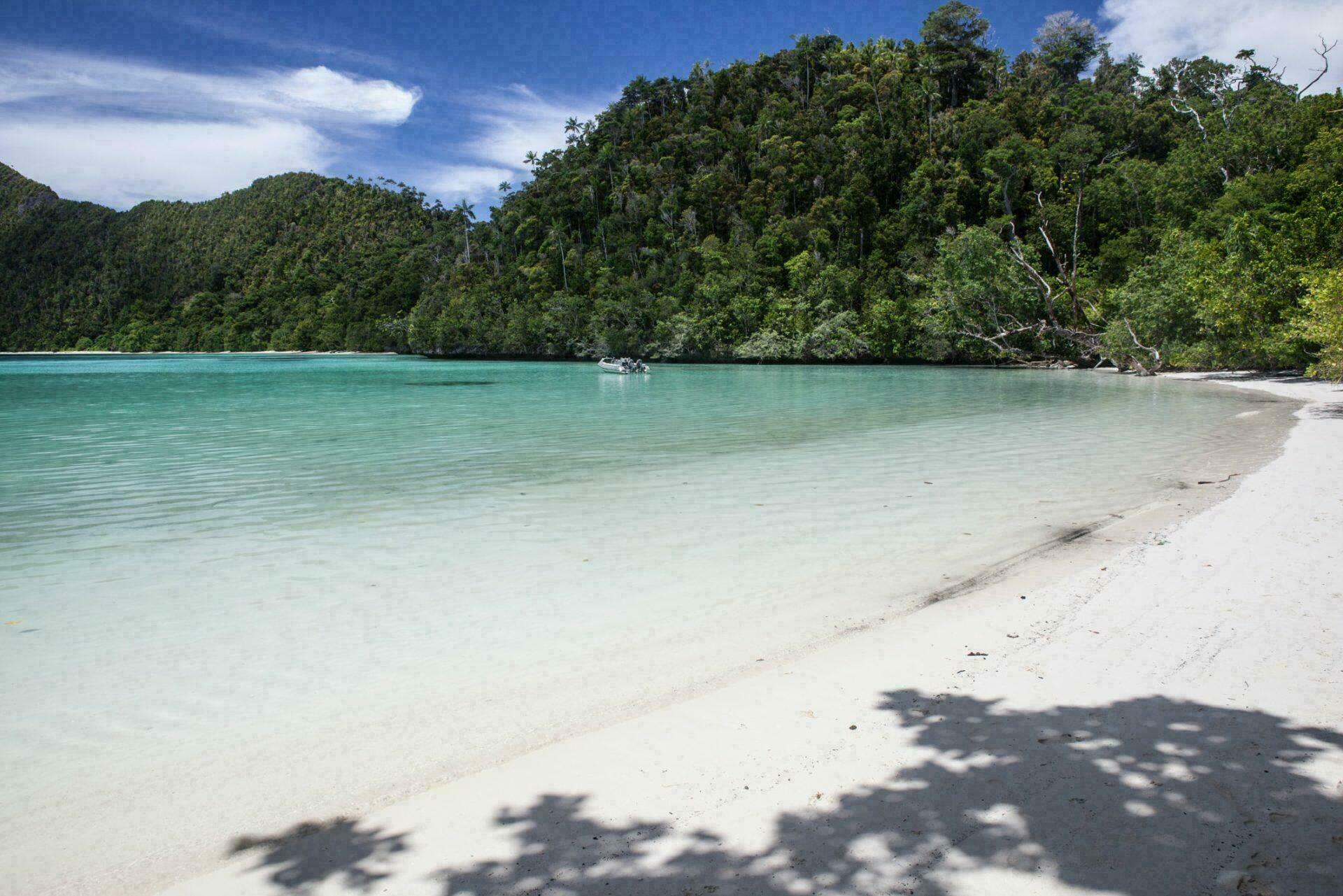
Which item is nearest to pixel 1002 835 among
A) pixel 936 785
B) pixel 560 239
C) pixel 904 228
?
pixel 936 785

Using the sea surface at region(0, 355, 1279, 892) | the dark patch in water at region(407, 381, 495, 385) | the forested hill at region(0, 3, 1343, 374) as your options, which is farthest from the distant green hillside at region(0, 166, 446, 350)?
the sea surface at region(0, 355, 1279, 892)

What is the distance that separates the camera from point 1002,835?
2963 millimetres

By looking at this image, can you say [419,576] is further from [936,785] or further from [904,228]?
[904,228]

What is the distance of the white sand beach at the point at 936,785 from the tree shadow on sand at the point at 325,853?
1 centimetres

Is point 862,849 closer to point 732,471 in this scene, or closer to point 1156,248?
point 732,471

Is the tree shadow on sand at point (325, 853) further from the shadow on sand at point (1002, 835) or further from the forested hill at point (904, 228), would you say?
the forested hill at point (904, 228)

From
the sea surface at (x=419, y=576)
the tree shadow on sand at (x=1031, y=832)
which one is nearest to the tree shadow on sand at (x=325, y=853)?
the sea surface at (x=419, y=576)

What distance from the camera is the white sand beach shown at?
2809 millimetres

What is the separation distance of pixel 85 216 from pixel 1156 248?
222 meters

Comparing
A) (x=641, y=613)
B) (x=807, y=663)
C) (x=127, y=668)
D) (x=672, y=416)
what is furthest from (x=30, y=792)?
(x=672, y=416)

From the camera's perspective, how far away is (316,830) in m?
3.39

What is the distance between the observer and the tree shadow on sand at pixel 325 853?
2988 millimetres

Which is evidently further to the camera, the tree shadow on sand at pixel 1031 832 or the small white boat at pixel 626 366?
the small white boat at pixel 626 366

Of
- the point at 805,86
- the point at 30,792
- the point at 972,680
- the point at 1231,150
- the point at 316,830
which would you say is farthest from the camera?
the point at 805,86
